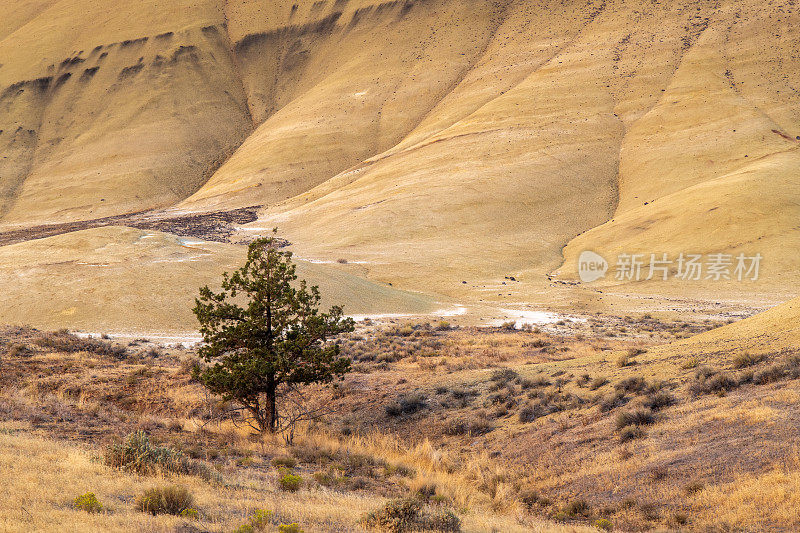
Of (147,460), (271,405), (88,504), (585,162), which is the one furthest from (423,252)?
(88,504)

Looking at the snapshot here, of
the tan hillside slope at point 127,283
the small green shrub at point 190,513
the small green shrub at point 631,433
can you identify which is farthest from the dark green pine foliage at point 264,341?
the tan hillside slope at point 127,283

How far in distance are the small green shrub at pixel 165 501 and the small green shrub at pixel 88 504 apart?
517 mm

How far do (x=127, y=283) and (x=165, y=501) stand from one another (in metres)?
28.3

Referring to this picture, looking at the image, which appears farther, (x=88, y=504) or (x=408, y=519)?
(x=408, y=519)

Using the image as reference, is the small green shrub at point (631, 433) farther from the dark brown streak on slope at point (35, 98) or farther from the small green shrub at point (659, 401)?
the dark brown streak on slope at point (35, 98)

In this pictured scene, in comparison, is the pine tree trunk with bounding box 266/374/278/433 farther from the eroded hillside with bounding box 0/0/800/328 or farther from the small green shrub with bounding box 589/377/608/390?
the eroded hillside with bounding box 0/0/800/328

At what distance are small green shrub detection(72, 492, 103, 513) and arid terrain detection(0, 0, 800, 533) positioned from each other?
0.06 metres

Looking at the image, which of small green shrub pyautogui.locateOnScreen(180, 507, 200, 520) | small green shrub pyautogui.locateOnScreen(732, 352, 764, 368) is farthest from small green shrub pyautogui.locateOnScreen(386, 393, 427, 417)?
small green shrub pyautogui.locateOnScreen(180, 507, 200, 520)

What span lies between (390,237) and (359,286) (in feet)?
73.5

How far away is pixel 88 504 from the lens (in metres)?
6.94

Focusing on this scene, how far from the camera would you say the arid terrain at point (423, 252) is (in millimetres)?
9492

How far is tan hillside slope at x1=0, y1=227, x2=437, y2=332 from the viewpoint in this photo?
30.3 meters

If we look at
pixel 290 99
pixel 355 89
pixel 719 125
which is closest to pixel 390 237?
pixel 719 125

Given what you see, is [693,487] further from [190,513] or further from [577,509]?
[190,513]
